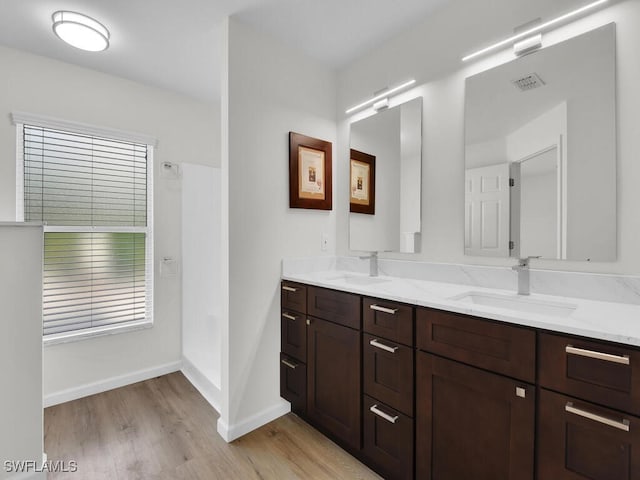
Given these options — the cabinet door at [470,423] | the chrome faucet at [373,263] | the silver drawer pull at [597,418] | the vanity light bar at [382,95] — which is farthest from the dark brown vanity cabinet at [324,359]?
the vanity light bar at [382,95]

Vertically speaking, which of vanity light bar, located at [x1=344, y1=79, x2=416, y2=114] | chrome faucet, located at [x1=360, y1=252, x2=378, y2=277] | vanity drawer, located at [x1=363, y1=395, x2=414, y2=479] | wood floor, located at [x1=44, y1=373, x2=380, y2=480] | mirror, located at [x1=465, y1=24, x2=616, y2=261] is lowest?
wood floor, located at [x1=44, y1=373, x2=380, y2=480]

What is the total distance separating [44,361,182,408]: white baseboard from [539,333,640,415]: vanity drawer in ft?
9.57

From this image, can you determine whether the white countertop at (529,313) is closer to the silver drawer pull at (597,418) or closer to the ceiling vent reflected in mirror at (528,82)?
the silver drawer pull at (597,418)

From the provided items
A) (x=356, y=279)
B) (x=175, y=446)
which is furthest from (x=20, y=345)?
(x=356, y=279)

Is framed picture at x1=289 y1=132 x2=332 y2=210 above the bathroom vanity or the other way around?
above

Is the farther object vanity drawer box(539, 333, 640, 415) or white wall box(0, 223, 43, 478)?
white wall box(0, 223, 43, 478)

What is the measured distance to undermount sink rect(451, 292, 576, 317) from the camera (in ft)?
4.44

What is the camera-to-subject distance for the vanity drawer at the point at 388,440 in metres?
1.45

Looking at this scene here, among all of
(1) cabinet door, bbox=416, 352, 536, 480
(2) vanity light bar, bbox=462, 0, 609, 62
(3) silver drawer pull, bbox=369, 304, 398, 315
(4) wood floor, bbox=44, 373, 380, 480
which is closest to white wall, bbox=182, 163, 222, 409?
(4) wood floor, bbox=44, 373, 380, 480

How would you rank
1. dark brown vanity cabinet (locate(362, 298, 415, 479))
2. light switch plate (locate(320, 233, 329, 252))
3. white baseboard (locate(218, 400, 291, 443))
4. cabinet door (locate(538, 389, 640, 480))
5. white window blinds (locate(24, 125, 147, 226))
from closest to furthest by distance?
1. cabinet door (locate(538, 389, 640, 480))
2. dark brown vanity cabinet (locate(362, 298, 415, 479))
3. white baseboard (locate(218, 400, 291, 443))
4. white window blinds (locate(24, 125, 147, 226))
5. light switch plate (locate(320, 233, 329, 252))

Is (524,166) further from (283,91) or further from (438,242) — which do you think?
(283,91)

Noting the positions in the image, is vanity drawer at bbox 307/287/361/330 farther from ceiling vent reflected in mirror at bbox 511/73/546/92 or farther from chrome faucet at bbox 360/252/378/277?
ceiling vent reflected in mirror at bbox 511/73/546/92

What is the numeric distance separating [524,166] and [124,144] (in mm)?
2997

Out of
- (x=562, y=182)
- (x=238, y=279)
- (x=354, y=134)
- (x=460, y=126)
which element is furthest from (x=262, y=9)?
(x=562, y=182)
